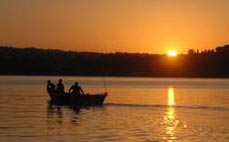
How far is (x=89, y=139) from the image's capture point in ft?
84.0

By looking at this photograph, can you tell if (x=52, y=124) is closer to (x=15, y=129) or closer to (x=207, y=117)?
(x=15, y=129)

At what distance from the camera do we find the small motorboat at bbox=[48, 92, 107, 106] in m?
48.4

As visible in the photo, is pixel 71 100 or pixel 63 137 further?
pixel 71 100

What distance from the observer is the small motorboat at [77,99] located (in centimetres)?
4841

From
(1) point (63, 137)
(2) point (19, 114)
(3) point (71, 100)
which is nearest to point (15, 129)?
(1) point (63, 137)

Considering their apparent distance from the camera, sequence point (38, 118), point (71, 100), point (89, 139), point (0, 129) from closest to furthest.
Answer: point (89, 139)
point (0, 129)
point (38, 118)
point (71, 100)

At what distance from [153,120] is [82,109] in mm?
11076

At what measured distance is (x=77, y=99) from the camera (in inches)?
1906

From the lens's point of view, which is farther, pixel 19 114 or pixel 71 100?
pixel 71 100

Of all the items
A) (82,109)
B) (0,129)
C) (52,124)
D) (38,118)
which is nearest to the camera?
(0,129)

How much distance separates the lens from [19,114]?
37812 millimetres

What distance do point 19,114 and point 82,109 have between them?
8674 millimetres

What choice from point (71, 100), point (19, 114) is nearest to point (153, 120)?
point (19, 114)

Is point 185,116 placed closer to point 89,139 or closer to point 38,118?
point 38,118
